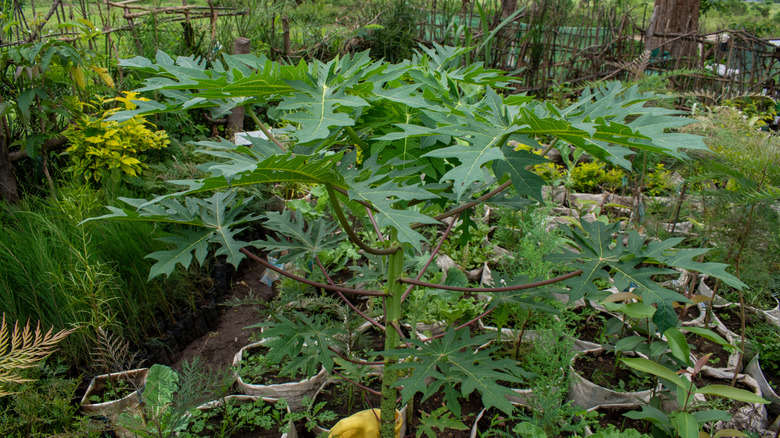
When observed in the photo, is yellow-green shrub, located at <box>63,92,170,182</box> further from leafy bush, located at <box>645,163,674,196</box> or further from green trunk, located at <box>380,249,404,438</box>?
leafy bush, located at <box>645,163,674,196</box>

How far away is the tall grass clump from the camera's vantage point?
6.94 ft

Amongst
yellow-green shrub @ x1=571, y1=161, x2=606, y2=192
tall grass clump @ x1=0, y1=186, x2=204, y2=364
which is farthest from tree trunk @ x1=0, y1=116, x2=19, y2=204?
yellow-green shrub @ x1=571, y1=161, x2=606, y2=192

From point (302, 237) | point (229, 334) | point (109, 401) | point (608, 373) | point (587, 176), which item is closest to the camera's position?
point (302, 237)

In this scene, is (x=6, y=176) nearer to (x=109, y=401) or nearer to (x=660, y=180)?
(x=109, y=401)

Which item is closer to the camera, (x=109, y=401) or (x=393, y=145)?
(x=393, y=145)

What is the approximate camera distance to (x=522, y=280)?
1.58 metres

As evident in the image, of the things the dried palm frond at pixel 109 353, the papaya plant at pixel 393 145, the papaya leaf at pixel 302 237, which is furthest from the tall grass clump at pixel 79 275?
the papaya plant at pixel 393 145

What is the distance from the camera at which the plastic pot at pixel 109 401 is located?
192 cm

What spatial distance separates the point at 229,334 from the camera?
2688mm

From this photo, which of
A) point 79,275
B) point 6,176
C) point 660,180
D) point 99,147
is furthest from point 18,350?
point 660,180

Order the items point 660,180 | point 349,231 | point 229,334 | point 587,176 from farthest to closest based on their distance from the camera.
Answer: point 587,176
point 660,180
point 229,334
point 349,231

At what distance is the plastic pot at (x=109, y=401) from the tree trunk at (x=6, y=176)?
1532 mm

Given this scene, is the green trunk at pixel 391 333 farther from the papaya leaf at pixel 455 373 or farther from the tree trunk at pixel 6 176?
the tree trunk at pixel 6 176

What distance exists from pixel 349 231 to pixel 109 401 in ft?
5.16
